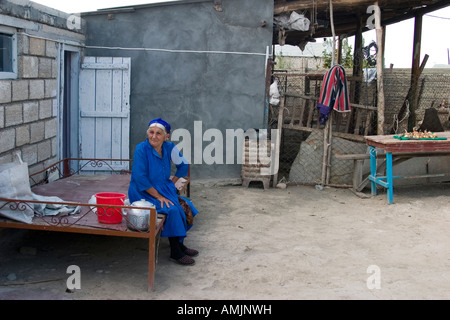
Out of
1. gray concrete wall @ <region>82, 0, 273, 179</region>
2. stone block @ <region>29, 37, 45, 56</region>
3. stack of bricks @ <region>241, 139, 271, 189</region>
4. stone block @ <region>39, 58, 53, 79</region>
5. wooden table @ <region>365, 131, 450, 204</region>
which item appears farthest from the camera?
stack of bricks @ <region>241, 139, 271, 189</region>

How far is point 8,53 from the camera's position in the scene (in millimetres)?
5781

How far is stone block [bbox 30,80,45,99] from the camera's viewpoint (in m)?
6.28

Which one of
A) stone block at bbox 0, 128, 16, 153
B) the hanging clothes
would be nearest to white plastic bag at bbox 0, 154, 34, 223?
stone block at bbox 0, 128, 16, 153

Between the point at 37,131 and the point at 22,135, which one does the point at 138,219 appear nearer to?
the point at 22,135

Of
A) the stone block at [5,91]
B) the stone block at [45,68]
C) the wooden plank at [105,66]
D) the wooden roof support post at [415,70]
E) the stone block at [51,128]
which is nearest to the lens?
the stone block at [5,91]

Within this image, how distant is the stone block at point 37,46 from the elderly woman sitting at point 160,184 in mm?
2147

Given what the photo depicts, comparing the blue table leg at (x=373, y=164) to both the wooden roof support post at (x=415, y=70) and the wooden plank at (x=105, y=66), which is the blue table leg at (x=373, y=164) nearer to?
the wooden roof support post at (x=415, y=70)

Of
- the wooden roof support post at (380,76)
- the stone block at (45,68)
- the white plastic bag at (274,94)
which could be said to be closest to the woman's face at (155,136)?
the stone block at (45,68)

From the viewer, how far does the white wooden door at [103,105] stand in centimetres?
822

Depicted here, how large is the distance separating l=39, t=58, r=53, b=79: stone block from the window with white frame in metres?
0.68

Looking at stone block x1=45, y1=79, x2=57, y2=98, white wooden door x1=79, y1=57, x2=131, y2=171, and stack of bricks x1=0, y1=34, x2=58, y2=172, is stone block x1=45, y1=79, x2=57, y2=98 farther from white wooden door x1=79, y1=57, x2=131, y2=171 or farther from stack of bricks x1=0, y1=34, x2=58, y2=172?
white wooden door x1=79, y1=57, x2=131, y2=171
